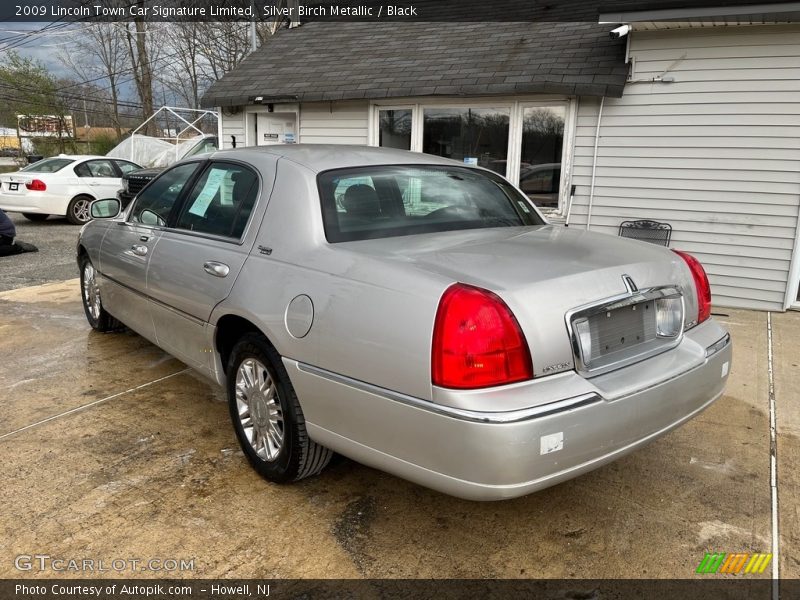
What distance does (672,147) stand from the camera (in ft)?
23.4

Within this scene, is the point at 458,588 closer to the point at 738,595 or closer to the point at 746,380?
the point at 738,595

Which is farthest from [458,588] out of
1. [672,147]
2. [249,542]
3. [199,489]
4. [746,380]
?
[672,147]

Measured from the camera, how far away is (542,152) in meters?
7.97

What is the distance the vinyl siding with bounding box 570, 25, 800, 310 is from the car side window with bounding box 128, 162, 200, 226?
17.3 feet

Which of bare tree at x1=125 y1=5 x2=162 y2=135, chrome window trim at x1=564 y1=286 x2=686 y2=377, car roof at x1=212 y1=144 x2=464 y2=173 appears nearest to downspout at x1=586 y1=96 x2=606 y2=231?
car roof at x1=212 y1=144 x2=464 y2=173

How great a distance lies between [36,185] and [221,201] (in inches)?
443

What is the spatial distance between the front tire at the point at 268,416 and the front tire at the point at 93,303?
258cm

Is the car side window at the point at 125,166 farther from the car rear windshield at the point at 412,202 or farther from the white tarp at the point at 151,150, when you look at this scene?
the car rear windshield at the point at 412,202

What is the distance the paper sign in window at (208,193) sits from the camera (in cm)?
350

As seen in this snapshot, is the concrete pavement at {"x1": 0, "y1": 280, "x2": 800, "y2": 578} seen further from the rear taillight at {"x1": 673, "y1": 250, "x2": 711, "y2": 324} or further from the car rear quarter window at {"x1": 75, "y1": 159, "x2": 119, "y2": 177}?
the car rear quarter window at {"x1": 75, "y1": 159, "x2": 119, "y2": 177}

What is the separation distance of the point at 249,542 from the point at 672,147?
258 inches

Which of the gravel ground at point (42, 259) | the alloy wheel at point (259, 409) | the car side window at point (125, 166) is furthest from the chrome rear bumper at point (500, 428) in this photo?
the car side window at point (125, 166)

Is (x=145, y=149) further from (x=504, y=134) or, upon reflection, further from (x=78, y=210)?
(x=504, y=134)

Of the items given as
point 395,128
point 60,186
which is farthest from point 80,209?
point 395,128
